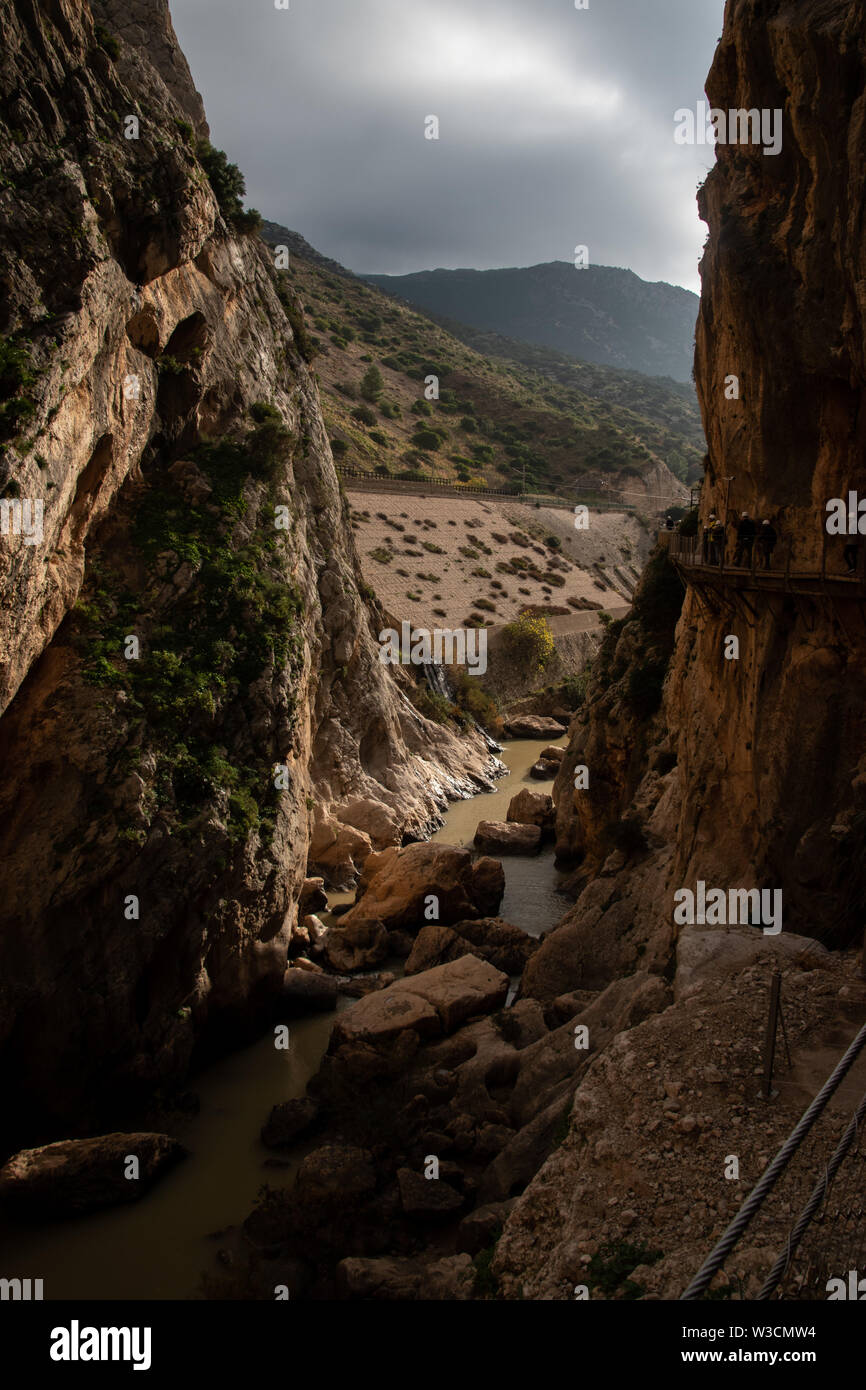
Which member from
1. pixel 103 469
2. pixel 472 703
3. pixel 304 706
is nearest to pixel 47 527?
pixel 103 469

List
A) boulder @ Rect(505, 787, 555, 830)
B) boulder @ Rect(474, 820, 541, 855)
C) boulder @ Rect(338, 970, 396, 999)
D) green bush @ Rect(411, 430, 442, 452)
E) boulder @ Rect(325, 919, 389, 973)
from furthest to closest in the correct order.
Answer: green bush @ Rect(411, 430, 442, 452)
boulder @ Rect(505, 787, 555, 830)
boulder @ Rect(474, 820, 541, 855)
boulder @ Rect(325, 919, 389, 973)
boulder @ Rect(338, 970, 396, 999)

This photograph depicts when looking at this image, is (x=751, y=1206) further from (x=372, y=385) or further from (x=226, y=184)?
(x=372, y=385)

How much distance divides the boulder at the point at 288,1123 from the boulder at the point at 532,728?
36.0 meters

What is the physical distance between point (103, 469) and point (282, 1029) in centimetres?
1283

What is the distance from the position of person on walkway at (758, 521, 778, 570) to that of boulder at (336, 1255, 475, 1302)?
10417 millimetres

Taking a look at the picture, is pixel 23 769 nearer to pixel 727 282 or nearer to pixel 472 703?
pixel 727 282

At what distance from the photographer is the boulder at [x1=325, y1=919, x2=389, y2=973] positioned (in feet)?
76.8

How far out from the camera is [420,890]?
84.1 ft

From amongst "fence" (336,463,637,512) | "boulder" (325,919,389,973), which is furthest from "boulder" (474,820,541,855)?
"fence" (336,463,637,512)

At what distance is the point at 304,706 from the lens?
2686cm

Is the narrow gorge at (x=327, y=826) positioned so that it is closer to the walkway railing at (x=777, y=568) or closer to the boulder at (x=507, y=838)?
the walkway railing at (x=777, y=568)

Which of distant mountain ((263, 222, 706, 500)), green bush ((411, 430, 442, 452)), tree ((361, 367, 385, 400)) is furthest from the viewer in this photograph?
tree ((361, 367, 385, 400))

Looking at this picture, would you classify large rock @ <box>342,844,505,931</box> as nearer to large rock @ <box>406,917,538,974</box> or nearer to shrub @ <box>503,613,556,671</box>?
large rock @ <box>406,917,538,974</box>

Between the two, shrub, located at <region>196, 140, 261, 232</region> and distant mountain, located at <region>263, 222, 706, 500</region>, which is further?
distant mountain, located at <region>263, 222, 706, 500</region>
